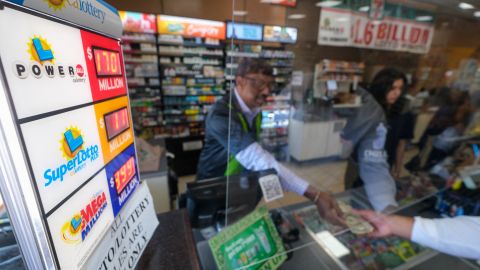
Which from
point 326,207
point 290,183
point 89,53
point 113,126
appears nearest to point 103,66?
point 89,53

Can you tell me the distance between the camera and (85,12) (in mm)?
471

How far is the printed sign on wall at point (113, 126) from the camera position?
552 mm

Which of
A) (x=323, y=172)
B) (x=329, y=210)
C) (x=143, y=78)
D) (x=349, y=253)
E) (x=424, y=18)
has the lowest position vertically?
(x=323, y=172)

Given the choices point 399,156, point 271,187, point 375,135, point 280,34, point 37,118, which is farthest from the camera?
point 280,34

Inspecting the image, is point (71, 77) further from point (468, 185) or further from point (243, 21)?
point (468, 185)

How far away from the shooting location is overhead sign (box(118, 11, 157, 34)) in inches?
113

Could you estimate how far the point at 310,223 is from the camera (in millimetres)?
1321

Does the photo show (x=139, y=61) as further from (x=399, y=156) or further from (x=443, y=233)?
(x=443, y=233)

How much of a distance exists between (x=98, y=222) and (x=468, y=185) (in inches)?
90.6

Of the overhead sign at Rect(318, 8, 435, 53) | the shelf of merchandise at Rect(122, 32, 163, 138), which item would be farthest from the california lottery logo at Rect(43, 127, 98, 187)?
the shelf of merchandise at Rect(122, 32, 163, 138)

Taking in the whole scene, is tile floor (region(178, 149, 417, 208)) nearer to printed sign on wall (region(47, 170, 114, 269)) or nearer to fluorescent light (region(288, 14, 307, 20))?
printed sign on wall (region(47, 170, 114, 269))

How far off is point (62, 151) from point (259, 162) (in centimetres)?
105

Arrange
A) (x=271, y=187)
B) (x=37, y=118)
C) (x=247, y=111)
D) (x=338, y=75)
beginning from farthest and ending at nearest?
(x=338, y=75)
(x=247, y=111)
(x=271, y=187)
(x=37, y=118)

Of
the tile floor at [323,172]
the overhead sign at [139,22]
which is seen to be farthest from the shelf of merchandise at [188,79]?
the tile floor at [323,172]
